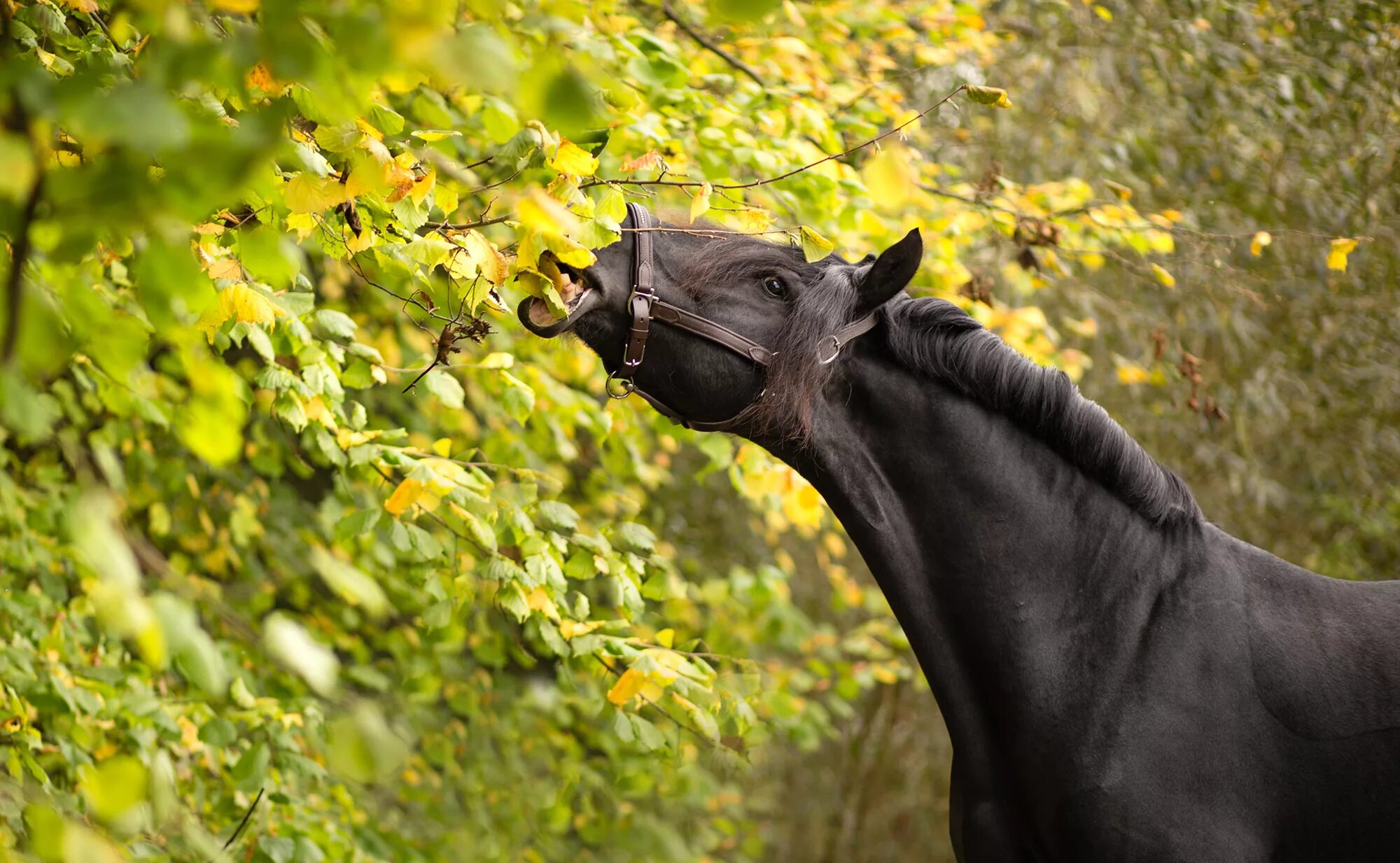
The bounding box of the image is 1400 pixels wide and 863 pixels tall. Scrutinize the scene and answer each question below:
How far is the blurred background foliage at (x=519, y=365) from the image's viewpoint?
1.01 metres

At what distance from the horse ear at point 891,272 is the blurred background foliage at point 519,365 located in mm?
146

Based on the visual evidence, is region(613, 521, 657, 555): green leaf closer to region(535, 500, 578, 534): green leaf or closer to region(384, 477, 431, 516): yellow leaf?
region(535, 500, 578, 534): green leaf

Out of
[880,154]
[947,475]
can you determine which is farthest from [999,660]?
[880,154]

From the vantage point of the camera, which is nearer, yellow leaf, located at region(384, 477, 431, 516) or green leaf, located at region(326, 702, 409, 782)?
green leaf, located at region(326, 702, 409, 782)

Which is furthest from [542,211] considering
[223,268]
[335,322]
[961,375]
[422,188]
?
[335,322]

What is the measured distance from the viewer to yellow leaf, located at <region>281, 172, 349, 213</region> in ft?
6.11

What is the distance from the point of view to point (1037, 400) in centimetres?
251

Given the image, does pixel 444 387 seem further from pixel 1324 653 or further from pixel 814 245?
pixel 1324 653

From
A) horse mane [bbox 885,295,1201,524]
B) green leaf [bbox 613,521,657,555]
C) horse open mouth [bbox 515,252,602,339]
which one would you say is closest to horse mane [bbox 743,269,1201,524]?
horse mane [bbox 885,295,1201,524]

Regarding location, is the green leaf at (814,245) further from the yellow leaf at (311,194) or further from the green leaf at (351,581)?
the green leaf at (351,581)

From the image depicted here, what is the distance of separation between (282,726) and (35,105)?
2767mm

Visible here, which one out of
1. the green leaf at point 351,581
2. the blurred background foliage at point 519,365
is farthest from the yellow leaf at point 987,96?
the green leaf at point 351,581

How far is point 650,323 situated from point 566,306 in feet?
0.76

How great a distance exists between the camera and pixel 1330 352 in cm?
646
